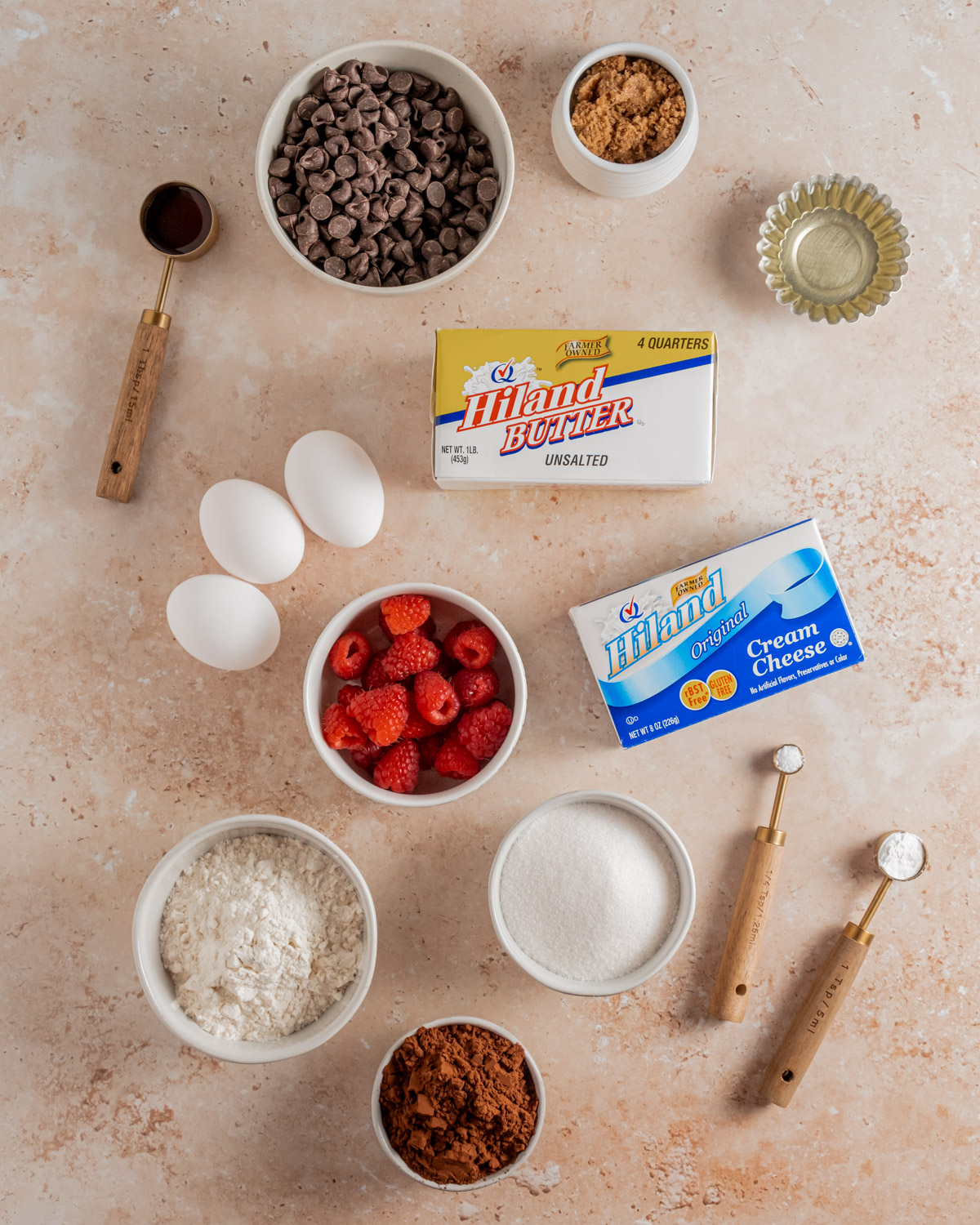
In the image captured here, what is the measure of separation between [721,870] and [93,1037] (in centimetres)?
101

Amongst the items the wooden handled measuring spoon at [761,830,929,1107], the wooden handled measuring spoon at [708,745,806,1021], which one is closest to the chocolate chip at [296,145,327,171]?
the wooden handled measuring spoon at [708,745,806,1021]

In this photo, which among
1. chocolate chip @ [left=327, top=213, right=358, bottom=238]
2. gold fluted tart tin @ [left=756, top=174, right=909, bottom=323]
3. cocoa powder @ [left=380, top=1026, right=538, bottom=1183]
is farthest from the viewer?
gold fluted tart tin @ [left=756, top=174, right=909, bottom=323]

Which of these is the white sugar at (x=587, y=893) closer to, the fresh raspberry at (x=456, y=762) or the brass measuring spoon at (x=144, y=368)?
the fresh raspberry at (x=456, y=762)

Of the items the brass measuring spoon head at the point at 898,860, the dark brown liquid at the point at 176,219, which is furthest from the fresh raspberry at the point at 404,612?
the brass measuring spoon head at the point at 898,860

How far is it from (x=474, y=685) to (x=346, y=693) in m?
0.18

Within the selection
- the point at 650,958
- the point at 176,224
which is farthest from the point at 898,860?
the point at 176,224

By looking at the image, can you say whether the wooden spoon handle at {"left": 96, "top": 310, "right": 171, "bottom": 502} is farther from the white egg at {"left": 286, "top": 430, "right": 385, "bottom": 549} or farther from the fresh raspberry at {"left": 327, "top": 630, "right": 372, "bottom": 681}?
the fresh raspberry at {"left": 327, "top": 630, "right": 372, "bottom": 681}

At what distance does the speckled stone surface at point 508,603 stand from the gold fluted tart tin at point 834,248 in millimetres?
43

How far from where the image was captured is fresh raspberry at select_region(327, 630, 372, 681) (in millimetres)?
1174

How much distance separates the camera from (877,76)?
1330 millimetres

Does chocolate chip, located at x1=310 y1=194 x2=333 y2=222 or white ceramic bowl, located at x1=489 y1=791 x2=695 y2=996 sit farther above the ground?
chocolate chip, located at x1=310 y1=194 x2=333 y2=222

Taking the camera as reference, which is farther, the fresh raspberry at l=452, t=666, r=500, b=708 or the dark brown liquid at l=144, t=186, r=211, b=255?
the dark brown liquid at l=144, t=186, r=211, b=255

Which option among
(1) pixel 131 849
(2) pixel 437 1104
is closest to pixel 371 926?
(2) pixel 437 1104

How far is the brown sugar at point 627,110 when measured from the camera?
123cm
